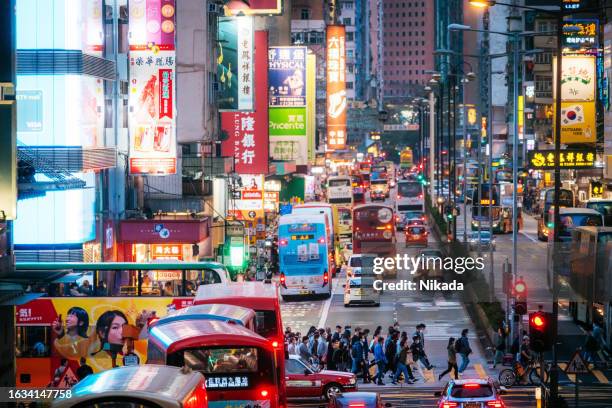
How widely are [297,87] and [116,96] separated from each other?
26106 mm

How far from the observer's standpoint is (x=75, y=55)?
36812 millimetres

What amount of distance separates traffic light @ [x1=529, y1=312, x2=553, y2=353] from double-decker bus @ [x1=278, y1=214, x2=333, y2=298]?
26.4 meters

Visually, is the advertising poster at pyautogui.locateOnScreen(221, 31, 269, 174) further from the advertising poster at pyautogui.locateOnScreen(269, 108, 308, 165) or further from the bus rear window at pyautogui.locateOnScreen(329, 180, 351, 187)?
the bus rear window at pyautogui.locateOnScreen(329, 180, 351, 187)

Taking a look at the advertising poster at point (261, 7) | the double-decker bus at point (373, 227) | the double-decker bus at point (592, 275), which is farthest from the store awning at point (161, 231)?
the double-decker bus at point (373, 227)

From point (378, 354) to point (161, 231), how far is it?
12484 millimetres

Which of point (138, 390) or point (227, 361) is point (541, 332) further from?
point (138, 390)

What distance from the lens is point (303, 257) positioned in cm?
5059

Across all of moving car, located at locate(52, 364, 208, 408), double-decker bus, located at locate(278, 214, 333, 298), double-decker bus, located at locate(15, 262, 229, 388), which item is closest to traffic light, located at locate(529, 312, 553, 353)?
double-decker bus, located at locate(15, 262, 229, 388)

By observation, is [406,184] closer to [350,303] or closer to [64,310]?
[350,303]

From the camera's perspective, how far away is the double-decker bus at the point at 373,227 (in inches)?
2510

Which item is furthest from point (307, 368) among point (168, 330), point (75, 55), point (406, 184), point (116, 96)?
point (406, 184)

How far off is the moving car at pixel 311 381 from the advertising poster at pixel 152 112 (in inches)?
499

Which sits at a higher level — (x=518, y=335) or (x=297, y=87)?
(x=297, y=87)

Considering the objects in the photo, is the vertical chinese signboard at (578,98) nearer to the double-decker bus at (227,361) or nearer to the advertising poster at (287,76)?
the advertising poster at (287,76)
